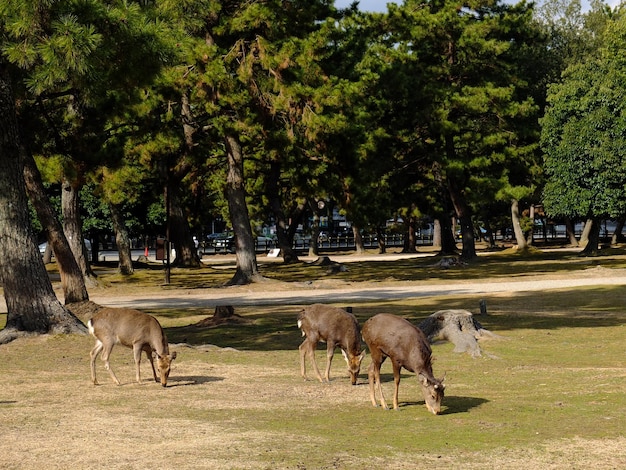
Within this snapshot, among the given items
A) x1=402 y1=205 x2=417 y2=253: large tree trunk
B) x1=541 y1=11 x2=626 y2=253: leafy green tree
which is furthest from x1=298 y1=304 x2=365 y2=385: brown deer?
x1=402 y1=205 x2=417 y2=253: large tree trunk

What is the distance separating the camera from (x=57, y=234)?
25844 millimetres

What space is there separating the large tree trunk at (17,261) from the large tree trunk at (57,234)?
16.1 ft

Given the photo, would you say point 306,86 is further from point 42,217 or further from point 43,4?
point 43,4

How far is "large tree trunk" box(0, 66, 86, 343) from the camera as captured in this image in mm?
20828

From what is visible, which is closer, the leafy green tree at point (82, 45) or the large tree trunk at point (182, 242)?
the leafy green tree at point (82, 45)

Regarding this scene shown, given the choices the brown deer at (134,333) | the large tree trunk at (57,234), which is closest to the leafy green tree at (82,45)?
the large tree trunk at (57,234)

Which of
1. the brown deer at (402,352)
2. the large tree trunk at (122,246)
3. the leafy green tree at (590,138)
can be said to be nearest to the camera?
the brown deer at (402,352)

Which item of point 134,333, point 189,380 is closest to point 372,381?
point 134,333

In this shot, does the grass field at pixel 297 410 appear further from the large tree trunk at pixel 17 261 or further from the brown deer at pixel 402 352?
the large tree trunk at pixel 17 261

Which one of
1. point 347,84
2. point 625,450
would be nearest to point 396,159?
point 347,84

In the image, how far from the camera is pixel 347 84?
39.3m

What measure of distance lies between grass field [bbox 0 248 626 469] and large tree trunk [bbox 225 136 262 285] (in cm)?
1740

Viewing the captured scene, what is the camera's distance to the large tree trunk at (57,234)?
85.3 feet

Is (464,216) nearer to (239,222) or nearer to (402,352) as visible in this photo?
(239,222)
